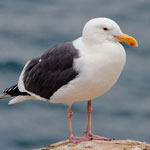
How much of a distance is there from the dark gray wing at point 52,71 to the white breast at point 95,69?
0.14 m

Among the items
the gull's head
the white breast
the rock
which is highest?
the gull's head

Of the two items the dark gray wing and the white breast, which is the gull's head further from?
the dark gray wing

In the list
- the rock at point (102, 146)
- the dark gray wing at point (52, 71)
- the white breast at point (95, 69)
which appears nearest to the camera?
the white breast at point (95, 69)

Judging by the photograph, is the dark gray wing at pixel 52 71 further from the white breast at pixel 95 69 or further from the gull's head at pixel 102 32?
the gull's head at pixel 102 32

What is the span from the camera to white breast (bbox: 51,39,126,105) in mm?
10375

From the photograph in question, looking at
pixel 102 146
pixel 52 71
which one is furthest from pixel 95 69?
pixel 102 146

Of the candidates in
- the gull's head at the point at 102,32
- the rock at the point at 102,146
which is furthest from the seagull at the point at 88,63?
the rock at the point at 102,146

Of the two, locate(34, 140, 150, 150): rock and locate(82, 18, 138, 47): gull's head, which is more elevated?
locate(82, 18, 138, 47): gull's head

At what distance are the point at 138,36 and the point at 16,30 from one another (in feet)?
15.7

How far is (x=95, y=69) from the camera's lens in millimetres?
10352

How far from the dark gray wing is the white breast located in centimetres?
14

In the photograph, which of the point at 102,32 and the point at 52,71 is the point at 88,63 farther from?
the point at 52,71

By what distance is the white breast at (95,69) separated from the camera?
10.4m

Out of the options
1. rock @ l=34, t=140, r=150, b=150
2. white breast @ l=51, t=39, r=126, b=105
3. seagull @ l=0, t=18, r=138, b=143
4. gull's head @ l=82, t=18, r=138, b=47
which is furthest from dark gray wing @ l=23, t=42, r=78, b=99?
rock @ l=34, t=140, r=150, b=150
